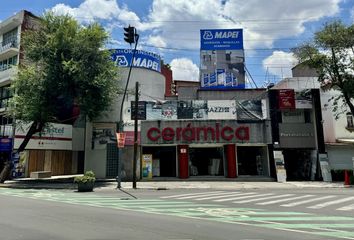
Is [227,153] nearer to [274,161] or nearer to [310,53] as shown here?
[274,161]

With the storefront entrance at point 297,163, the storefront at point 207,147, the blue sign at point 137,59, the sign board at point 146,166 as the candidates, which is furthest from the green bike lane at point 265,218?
the blue sign at point 137,59

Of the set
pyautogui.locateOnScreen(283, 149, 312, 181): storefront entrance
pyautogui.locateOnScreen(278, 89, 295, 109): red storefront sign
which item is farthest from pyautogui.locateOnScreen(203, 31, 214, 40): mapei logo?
pyautogui.locateOnScreen(283, 149, 312, 181): storefront entrance

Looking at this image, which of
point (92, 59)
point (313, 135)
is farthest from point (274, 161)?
point (92, 59)

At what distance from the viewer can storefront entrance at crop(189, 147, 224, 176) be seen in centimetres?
3192

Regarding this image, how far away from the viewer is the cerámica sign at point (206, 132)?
3114 cm

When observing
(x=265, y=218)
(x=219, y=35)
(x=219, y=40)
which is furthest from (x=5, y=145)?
(x=265, y=218)

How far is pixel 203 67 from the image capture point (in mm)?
38750

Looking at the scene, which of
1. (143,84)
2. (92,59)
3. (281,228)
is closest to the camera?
(281,228)

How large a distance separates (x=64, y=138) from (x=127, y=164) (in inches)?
403

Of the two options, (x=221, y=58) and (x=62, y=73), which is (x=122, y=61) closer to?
(x=62, y=73)

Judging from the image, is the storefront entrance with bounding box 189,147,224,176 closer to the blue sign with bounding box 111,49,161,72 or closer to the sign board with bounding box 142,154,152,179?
the sign board with bounding box 142,154,152,179

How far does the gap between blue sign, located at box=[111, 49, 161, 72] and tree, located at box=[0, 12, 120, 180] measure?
235 inches

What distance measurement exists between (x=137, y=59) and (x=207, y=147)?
11.6 m

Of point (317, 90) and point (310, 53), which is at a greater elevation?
point (310, 53)
